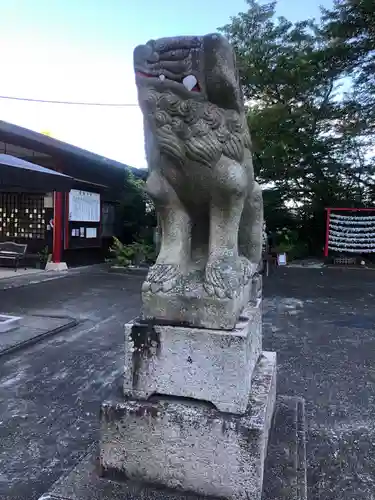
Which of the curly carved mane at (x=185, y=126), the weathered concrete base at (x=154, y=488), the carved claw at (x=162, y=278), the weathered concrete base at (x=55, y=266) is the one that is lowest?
the weathered concrete base at (x=154, y=488)

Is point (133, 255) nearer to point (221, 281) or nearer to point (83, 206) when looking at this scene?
point (83, 206)

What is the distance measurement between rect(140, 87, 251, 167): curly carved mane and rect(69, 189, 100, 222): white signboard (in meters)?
9.32

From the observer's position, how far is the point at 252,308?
1947 millimetres

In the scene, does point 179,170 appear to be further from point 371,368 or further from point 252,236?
point 371,368

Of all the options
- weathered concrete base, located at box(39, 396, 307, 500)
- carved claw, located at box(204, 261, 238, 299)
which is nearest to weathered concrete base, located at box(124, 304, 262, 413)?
carved claw, located at box(204, 261, 238, 299)

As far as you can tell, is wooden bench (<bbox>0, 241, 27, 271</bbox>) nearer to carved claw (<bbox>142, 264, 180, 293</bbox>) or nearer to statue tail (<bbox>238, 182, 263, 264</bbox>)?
statue tail (<bbox>238, 182, 263, 264</bbox>)

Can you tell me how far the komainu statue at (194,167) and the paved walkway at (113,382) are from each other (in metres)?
1.02

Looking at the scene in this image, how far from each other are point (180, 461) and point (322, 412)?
1394 millimetres

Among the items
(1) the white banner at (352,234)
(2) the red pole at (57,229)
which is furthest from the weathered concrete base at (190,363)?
(1) the white banner at (352,234)

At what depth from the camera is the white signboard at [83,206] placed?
35.2ft

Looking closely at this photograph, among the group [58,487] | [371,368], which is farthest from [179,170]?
[371,368]

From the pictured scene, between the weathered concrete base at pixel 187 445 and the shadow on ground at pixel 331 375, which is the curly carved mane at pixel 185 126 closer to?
the weathered concrete base at pixel 187 445

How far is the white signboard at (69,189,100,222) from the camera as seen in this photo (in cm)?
1072

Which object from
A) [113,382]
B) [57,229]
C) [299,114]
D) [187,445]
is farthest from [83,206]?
[187,445]
